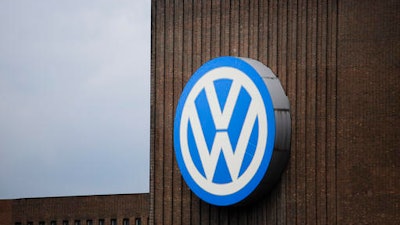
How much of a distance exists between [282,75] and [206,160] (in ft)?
9.70

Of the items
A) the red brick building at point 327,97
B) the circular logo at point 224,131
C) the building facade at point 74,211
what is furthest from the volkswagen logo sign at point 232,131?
the building facade at point 74,211

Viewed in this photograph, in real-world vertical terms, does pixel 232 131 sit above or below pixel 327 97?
below

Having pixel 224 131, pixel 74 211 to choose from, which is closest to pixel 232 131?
pixel 224 131

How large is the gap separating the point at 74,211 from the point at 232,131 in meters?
28.8

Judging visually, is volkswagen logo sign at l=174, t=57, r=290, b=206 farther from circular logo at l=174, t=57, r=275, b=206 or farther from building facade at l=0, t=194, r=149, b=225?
building facade at l=0, t=194, r=149, b=225

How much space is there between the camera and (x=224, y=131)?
30.3 metres

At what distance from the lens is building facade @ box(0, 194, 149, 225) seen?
57.6m

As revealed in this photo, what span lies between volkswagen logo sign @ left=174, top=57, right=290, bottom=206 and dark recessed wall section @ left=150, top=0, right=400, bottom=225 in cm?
52

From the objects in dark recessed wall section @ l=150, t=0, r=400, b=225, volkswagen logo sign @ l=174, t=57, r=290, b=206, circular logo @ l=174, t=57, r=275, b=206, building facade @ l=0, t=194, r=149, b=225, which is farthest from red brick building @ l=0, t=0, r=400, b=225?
building facade @ l=0, t=194, r=149, b=225

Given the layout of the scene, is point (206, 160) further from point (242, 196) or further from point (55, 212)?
point (55, 212)

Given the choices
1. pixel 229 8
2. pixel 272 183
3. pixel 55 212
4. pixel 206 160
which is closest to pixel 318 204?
pixel 272 183

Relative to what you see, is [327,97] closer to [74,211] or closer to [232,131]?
[232,131]

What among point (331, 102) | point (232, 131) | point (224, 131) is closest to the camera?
point (331, 102)

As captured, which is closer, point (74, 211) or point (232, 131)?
point (232, 131)
